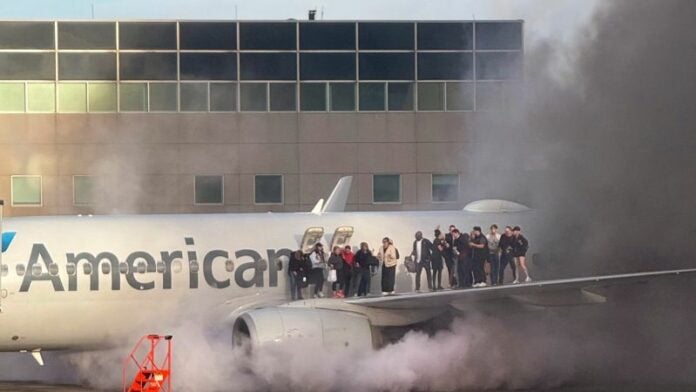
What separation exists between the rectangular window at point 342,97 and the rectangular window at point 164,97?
4664 mm

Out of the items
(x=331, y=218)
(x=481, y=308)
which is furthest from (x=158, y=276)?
(x=481, y=308)

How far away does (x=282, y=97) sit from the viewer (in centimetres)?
4219

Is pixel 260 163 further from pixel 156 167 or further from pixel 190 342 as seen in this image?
pixel 190 342

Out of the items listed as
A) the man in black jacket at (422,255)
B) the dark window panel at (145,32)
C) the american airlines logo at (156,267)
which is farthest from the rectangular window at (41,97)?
the man in black jacket at (422,255)

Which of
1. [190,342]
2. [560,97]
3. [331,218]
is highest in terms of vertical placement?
[560,97]

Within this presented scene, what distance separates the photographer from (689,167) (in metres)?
27.3

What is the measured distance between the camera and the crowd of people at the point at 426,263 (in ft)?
88.3

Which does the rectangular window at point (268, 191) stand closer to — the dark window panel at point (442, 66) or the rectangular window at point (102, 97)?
the rectangular window at point (102, 97)

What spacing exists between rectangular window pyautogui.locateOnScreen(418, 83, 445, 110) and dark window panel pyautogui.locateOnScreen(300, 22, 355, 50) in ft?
8.13

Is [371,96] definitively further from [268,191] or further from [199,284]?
[199,284]

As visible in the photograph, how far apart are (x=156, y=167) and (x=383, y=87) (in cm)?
722

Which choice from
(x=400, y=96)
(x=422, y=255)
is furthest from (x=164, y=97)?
(x=422, y=255)

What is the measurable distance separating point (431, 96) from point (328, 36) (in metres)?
3.59

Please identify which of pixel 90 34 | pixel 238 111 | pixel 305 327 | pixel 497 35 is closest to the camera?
pixel 305 327
